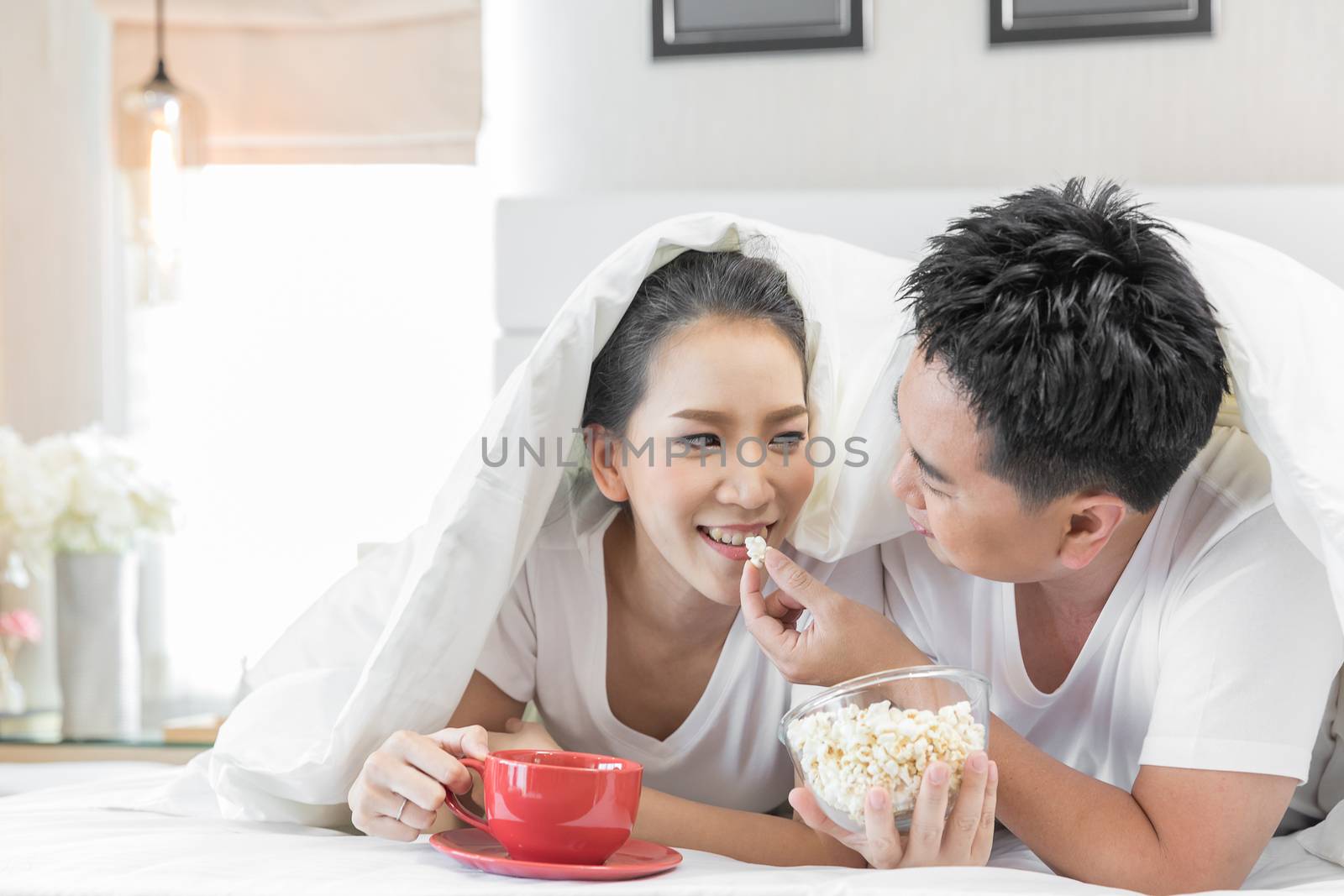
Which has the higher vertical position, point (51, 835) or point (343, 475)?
point (343, 475)

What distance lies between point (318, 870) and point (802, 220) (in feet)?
4.13

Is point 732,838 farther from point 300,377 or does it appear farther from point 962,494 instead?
point 300,377

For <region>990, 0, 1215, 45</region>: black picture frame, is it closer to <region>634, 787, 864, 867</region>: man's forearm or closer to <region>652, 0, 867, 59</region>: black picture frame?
<region>652, 0, 867, 59</region>: black picture frame

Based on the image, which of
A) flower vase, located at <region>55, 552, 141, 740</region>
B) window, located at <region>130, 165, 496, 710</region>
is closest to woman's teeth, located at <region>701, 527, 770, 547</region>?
window, located at <region>130, 165, 496, 710</region>

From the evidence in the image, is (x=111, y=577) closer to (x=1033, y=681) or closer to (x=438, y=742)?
(x=438, y=742)

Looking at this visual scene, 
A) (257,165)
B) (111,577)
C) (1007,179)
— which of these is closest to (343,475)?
(111,577)

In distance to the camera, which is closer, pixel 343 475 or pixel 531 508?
pixel 531 508

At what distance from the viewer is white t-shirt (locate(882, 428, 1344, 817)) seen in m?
1.08

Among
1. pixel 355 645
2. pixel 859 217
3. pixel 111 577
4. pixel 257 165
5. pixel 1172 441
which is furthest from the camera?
pixel 257 165

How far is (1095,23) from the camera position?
76.5 inches

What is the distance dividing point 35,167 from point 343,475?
0.92 meters

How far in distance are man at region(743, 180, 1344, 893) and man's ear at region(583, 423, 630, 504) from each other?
0.30 metres

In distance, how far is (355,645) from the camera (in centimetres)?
146

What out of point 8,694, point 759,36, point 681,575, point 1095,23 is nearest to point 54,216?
point 8,694
